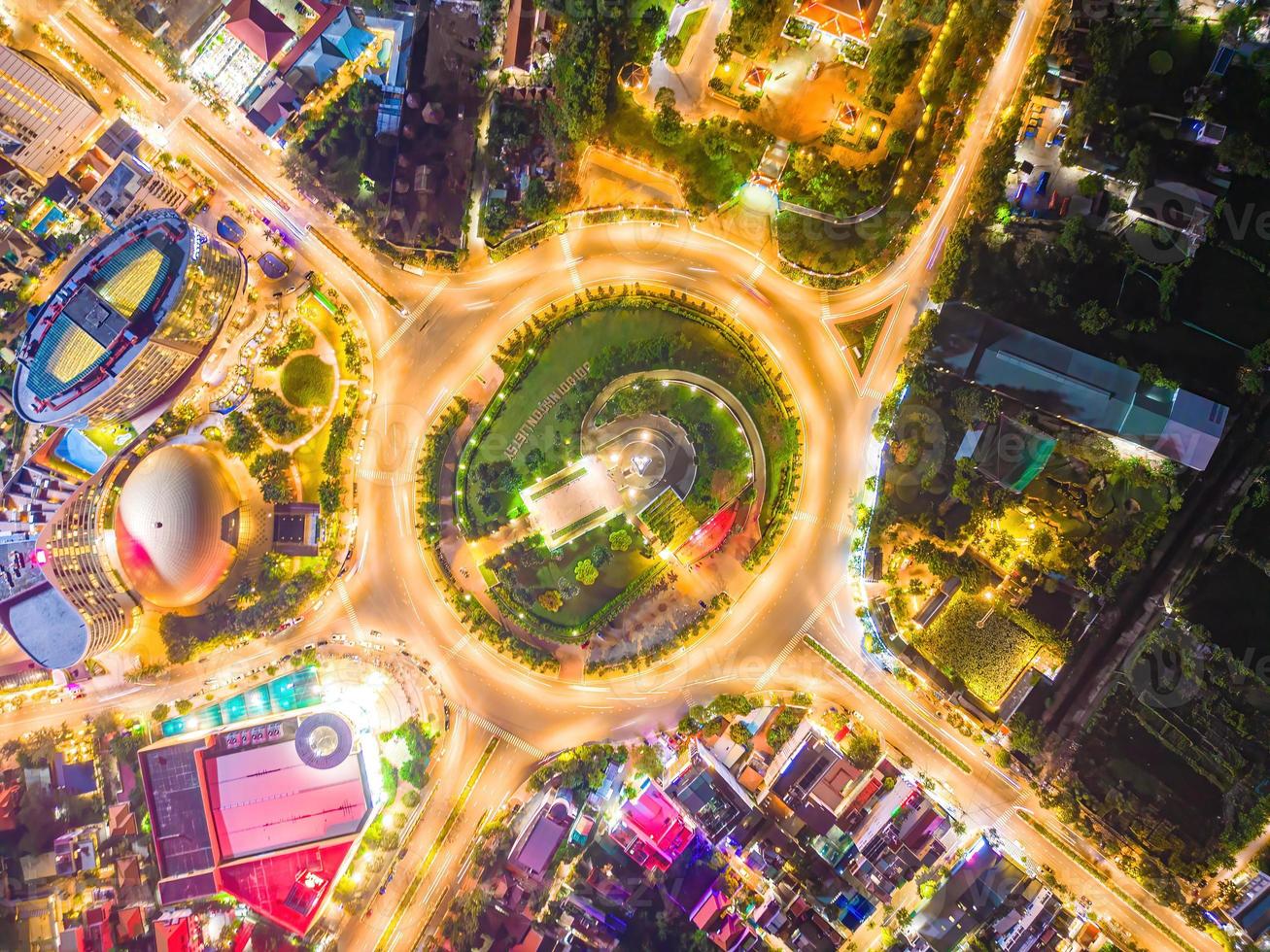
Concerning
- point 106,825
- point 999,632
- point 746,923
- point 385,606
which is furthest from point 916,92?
point 106,825

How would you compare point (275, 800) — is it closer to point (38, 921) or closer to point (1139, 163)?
point (38, 921)

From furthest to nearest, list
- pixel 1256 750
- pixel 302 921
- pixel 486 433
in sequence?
pixel 486 433
pixel 302 921
pixel 1256 750

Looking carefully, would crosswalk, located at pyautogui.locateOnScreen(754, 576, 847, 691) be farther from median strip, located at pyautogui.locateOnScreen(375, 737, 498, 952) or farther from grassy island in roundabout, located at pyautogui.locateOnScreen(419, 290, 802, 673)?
median strip, located at pyautogui.locateOnScreen(375, 737, 498, 952)

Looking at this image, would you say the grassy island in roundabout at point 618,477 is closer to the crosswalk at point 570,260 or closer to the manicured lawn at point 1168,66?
the crosswalk at point 570,260

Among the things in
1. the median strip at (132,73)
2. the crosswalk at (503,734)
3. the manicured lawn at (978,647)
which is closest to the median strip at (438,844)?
the crosswalk at (503,734)

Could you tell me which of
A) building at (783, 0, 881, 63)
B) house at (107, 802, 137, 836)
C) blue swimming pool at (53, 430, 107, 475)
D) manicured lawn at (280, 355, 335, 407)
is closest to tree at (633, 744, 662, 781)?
manicured lawn at (280, 355, 335, 407)

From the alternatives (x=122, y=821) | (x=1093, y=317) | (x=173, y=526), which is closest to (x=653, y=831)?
(x=122, y=821)

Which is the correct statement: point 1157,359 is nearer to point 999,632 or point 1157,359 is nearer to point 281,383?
point 999,632
